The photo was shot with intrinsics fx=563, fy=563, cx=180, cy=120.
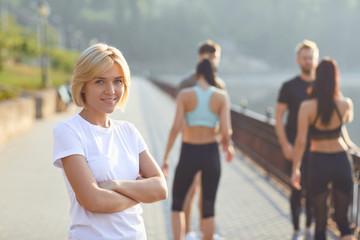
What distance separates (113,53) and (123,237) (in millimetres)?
753

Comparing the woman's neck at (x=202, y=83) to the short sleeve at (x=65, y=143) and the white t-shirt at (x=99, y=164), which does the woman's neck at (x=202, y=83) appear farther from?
the short sleeve at (x=65, y=143)

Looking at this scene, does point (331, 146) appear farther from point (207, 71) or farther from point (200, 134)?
point (207, 71)

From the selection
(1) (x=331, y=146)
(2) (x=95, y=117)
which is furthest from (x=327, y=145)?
(2) (x=95, y=117)

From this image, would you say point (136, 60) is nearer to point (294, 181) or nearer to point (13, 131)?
point (13, 131)

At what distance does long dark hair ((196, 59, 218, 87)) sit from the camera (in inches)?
186

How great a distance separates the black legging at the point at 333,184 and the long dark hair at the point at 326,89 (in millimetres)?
297

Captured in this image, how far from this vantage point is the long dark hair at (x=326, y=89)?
4324mm

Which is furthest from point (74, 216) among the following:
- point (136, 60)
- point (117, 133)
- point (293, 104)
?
point (136, 60)

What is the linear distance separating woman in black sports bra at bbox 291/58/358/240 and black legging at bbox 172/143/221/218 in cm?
79

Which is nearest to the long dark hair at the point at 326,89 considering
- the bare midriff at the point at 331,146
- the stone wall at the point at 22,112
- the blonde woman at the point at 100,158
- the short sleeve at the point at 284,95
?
the bare midriff at the point at 331,146

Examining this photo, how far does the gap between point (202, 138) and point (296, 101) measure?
1214 millimetres

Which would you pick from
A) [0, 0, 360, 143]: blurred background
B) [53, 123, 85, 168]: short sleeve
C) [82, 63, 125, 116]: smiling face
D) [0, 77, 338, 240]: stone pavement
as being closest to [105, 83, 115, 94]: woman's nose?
[82, 63, 125, 116]: smiling face

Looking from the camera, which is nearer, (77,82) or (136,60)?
(77,82)

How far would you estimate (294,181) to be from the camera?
4812 millimetres
